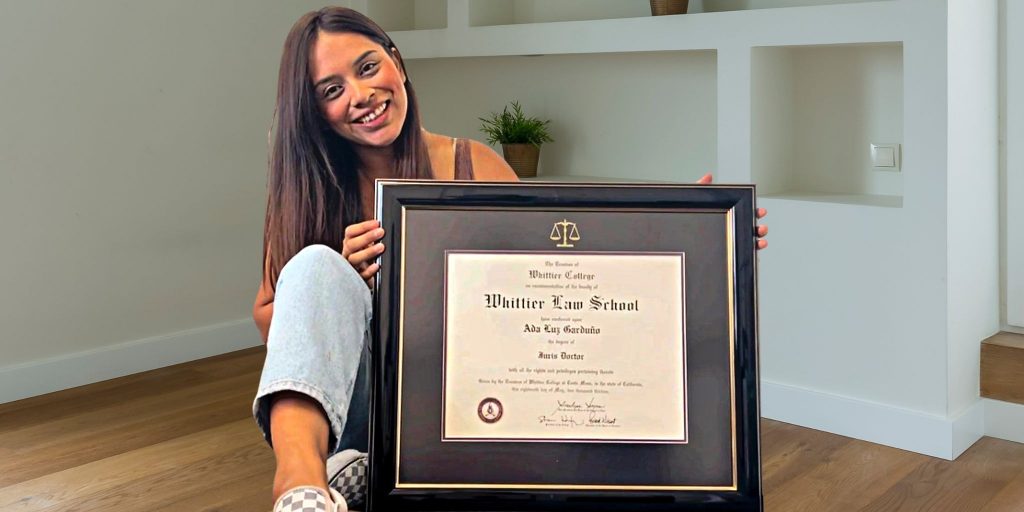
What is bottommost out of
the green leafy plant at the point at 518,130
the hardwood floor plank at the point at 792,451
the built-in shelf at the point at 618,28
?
the hardwood floor plank at the point at 792,451

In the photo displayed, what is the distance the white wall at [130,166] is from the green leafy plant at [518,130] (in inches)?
35.2

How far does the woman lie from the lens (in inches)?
50.1

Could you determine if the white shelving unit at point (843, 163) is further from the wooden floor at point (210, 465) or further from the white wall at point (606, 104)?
the wooden floor at point (210, 465)

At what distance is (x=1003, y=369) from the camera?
2.72m

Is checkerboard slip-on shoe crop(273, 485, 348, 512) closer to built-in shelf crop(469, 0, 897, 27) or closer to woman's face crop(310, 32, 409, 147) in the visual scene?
woman's face crop(310, 32, 409, 147)

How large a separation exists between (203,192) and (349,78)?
2333 mm

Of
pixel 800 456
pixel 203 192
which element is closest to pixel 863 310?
pixel 800 456

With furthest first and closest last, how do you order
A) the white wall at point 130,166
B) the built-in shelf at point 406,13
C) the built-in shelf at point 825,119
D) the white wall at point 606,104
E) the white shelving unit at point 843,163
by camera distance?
the built-in shelf at point 406,13, the white wall at point 606,104, the white wall at point 130,166, the built-in shelf at point 825,119, the white shelving unit at point 843,163

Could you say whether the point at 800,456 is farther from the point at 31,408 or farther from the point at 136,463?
the point at 31,408

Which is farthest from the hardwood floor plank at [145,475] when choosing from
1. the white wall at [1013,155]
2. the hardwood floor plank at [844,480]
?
the white wall at [1013,155]

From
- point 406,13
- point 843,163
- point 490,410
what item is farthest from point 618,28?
point 490,410

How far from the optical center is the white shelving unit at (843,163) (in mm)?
2561

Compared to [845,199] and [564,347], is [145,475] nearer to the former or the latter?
[564,347]
